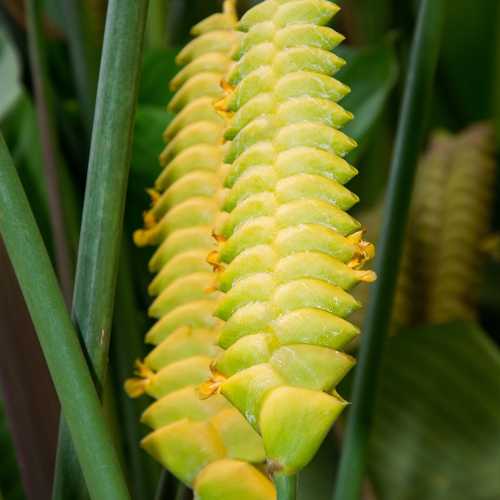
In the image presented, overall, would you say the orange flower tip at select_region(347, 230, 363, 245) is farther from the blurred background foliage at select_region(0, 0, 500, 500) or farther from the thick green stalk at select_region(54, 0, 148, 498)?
the blurred background foliage at select_region(0, 0, 500, 500)

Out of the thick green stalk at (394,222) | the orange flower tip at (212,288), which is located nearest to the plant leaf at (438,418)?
the thick green stalk at (394,222)

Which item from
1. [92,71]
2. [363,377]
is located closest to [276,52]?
[363,377]

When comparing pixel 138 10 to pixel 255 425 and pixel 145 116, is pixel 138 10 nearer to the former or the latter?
pixel 255 425

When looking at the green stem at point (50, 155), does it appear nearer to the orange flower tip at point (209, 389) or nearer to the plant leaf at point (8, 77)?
the plant leaf at point (8, 77)

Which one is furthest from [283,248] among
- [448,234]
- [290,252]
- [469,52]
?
[469,52]

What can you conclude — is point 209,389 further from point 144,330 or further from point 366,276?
point 144,330

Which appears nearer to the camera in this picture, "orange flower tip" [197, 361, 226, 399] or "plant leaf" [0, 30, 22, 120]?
"orange flower tip" [197, 361, 226, 399]

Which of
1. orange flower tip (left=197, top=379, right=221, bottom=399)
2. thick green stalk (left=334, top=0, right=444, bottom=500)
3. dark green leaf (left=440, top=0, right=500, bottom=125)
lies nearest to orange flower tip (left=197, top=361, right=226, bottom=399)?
orange flower tip (left=197, top=379, right=221, bottom=399)
